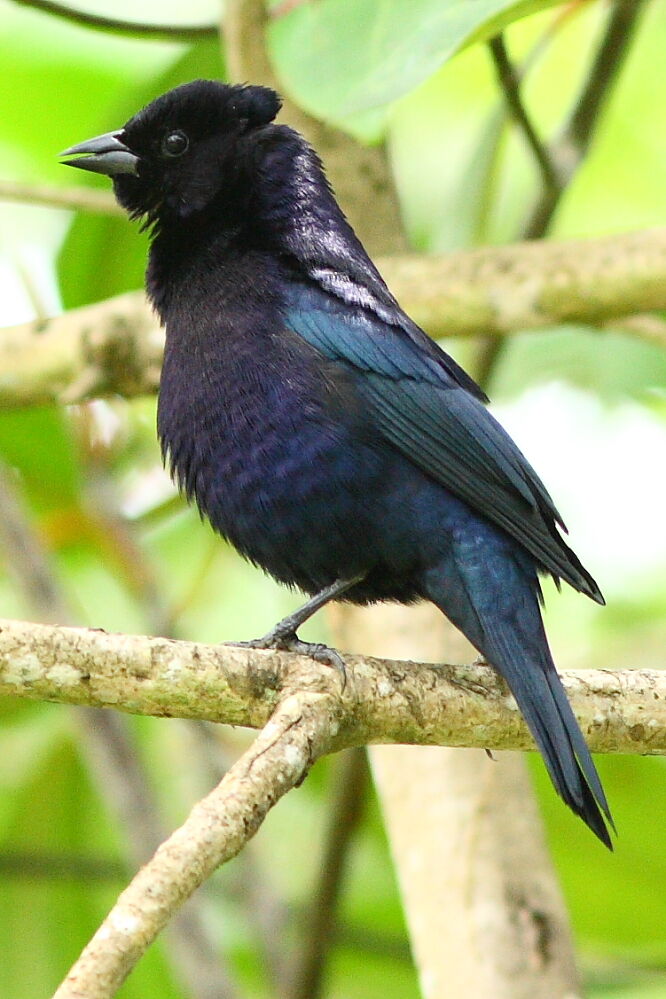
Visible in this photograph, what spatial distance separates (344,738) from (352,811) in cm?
142

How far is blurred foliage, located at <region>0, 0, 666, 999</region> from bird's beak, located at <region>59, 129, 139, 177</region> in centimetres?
72

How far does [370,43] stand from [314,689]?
60.6 inches

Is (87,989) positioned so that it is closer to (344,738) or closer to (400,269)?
(344,738)

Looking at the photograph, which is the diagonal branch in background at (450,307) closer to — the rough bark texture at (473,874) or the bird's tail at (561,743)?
the rough bark texture at (473,874)

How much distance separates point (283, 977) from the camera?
13.6ft

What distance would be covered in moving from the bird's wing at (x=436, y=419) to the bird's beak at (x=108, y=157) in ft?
2.23

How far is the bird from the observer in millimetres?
3420

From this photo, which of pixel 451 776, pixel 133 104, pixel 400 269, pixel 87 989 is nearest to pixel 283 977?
pixel 451 776

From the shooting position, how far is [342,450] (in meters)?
3.43

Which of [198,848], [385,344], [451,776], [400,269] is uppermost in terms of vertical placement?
[400,269]

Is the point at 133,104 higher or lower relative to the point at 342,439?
higher

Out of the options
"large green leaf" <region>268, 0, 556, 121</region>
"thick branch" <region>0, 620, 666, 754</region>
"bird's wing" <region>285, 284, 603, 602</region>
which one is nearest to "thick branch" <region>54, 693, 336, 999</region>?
"thick branch" <region>0, 620, 666, 754</region>

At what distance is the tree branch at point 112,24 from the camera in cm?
416

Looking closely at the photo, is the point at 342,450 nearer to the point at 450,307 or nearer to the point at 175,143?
the point at 450,307
